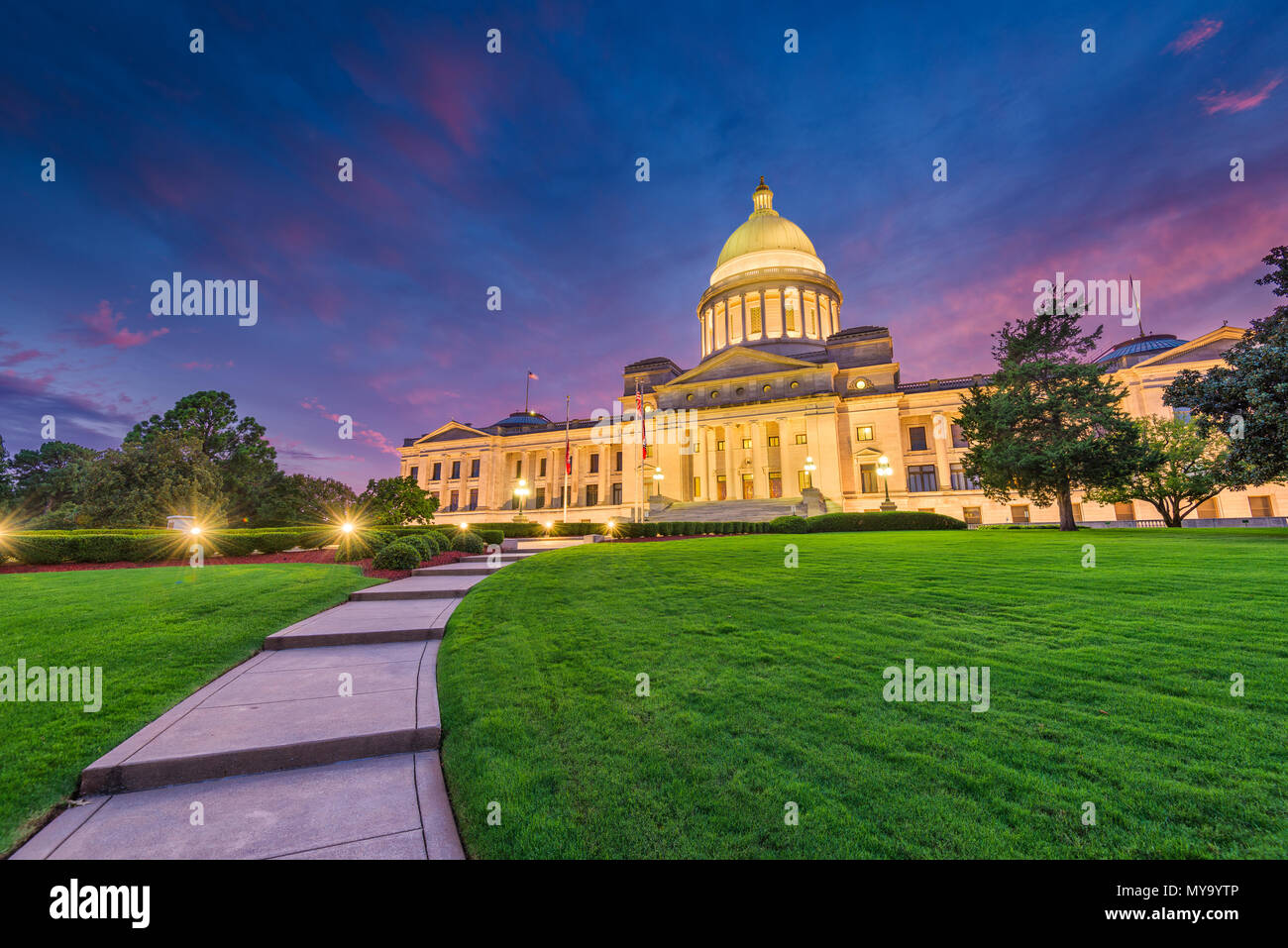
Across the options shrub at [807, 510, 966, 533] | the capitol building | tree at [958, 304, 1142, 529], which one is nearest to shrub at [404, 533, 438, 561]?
the capitol building

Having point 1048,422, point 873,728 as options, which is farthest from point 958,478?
point 873,728

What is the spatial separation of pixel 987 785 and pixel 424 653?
6.11 metres

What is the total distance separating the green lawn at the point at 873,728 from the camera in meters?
2.68

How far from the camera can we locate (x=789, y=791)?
3039mm

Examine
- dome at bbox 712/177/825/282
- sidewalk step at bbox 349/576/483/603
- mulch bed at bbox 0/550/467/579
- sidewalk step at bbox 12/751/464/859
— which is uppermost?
dome at bbox 712/177/825/282

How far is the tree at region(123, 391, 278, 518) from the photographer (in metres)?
46.2

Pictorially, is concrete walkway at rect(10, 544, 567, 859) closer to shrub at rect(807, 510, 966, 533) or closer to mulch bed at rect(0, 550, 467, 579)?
mulch bed at rect(0, 550, 467, 579)

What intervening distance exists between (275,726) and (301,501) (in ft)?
176

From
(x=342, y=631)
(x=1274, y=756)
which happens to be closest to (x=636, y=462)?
(x=342, y=631)

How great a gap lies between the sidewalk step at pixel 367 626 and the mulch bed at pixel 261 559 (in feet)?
14.9

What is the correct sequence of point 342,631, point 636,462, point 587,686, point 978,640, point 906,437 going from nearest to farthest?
point 587,686, point 978,640, point 342,631, point 906,437, point 636,462

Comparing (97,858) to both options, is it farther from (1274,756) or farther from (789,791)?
(1274,756)

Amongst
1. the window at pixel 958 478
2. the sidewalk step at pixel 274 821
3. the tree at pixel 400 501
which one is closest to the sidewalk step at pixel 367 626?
the sidewalk step at pixel 274 821

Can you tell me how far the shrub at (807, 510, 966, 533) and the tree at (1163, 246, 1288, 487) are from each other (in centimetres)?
1157
